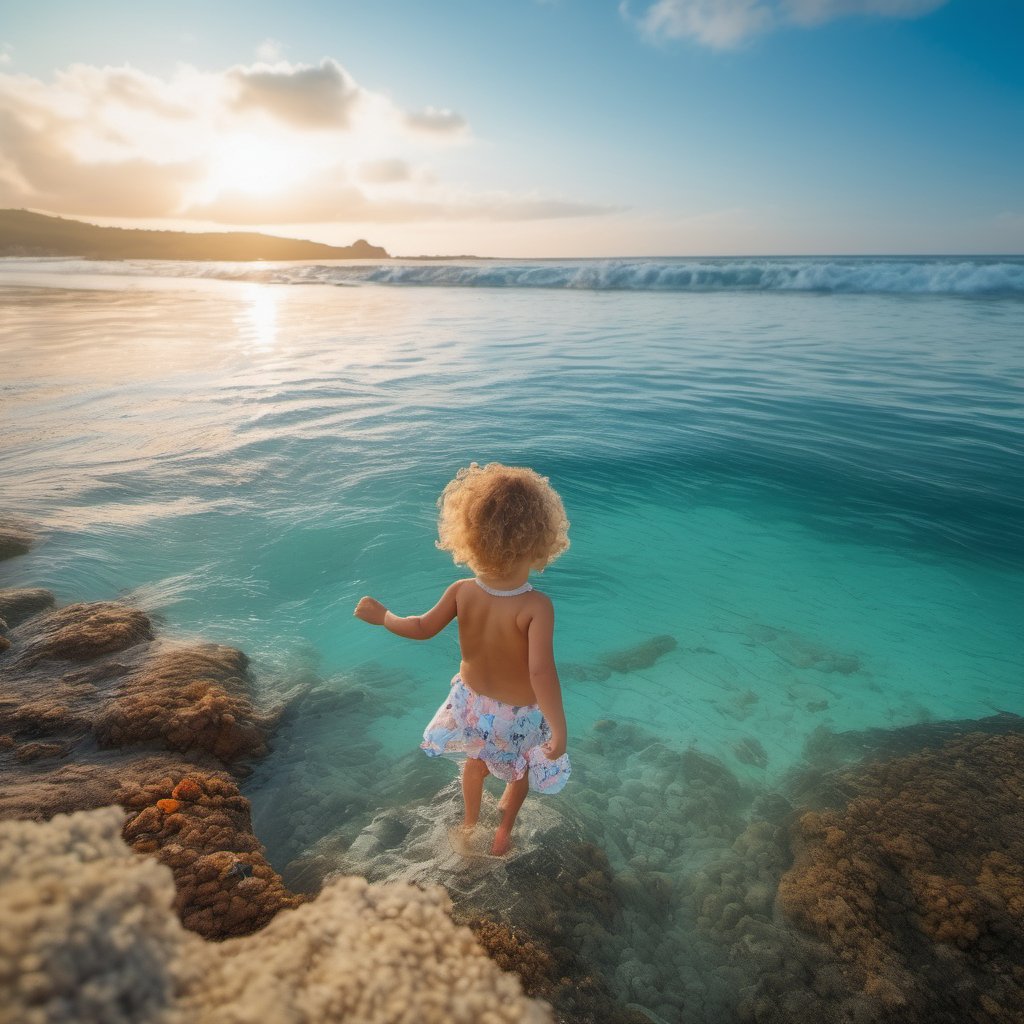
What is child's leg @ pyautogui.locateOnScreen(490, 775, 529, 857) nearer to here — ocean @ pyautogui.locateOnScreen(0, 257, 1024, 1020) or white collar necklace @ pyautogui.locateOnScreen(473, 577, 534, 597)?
ocean @ pyautogui.locateOnScreen(0, 257, 1024, 1020)

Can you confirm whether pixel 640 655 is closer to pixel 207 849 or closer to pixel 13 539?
pixel 207 849

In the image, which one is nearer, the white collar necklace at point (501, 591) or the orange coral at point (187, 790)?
the white collar necklace at point (501, 591)

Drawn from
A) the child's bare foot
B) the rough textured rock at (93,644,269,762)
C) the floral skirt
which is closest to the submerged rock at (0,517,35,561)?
the rough textured rock at (93,644,269,762)

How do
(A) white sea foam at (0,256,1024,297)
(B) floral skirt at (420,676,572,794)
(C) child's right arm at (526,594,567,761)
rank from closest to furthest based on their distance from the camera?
(C) child's right arm at (526,594,567,761), (B) floral skirt at (420,676,572,794), (A) white sea foam at (0,256,1024,297)

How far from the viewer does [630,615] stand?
5477mm

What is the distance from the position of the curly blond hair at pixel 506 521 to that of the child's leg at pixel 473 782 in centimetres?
108

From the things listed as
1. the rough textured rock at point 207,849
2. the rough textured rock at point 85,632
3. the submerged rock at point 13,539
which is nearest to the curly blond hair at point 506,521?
the rough textured rock at point 207,849

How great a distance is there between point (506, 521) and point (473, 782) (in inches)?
55.5

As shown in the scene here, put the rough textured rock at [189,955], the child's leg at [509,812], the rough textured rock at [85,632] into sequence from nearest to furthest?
the rough textured rock at [189,955], the child's leg at [509,812], the rough textured rock at [85,632]

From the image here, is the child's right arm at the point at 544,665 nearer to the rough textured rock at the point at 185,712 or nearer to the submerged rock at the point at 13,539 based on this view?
the rough textured rock at the point at 185,712

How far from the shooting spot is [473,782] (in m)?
3.03

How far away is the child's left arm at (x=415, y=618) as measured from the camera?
8.79ft

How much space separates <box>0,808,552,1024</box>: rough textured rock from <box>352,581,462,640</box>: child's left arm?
1.71m

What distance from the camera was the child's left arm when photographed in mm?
2678
